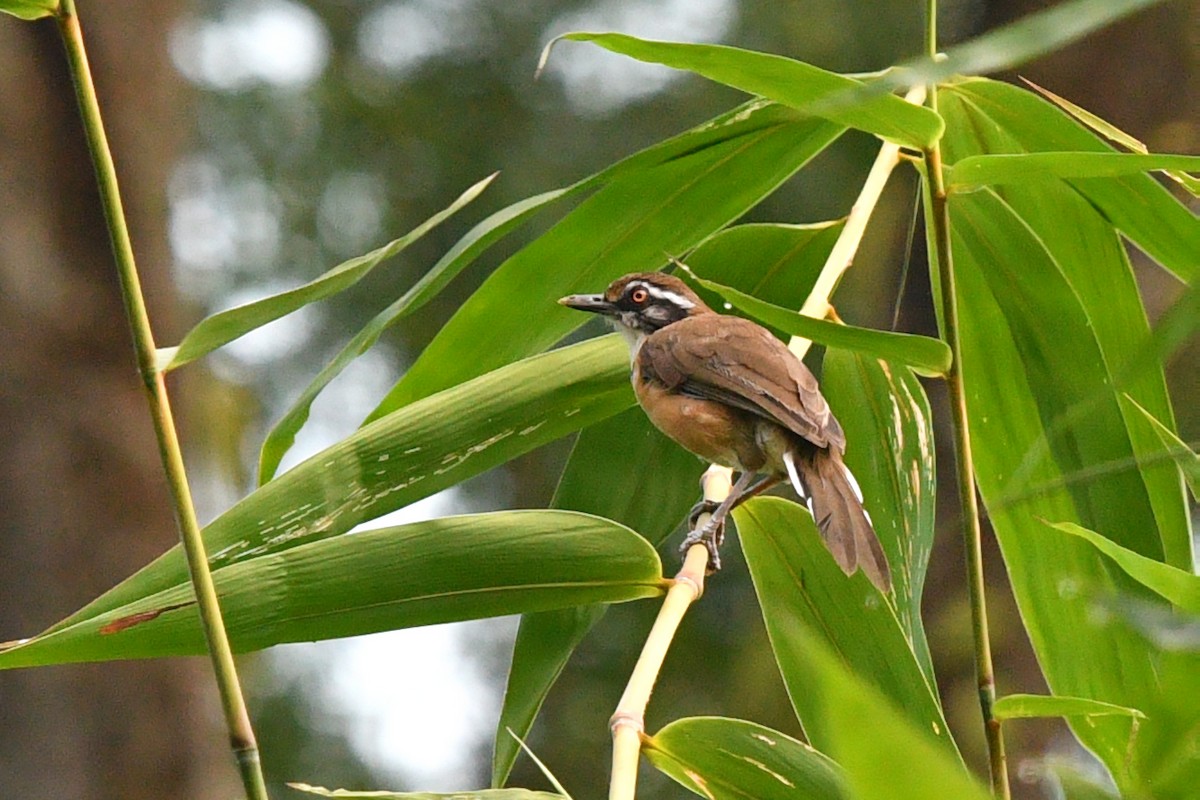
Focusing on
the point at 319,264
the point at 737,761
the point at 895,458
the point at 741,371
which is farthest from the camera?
the point at 319,264

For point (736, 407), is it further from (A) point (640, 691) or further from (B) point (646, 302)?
(A) point (640, 691)

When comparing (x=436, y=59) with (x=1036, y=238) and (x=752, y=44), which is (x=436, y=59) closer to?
(x=752, y=44)

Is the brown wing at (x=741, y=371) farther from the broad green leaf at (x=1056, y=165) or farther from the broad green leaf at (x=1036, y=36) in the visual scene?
the broad green leaf at (x=1036, y=36)

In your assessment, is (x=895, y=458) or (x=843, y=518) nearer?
(x=843, y=518)

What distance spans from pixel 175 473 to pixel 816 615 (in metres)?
1.00

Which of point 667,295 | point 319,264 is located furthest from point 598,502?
point 319,264

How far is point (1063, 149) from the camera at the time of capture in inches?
81.4

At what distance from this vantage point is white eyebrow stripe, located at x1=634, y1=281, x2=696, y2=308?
3285 mm

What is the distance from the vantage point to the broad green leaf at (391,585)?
1633 mm

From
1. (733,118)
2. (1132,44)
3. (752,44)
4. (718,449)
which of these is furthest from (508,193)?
(733,118)

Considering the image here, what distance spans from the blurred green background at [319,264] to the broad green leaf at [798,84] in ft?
16.3

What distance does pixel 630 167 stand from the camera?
1.90 m

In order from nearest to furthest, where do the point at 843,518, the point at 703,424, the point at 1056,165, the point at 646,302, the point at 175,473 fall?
the point at 175,473 → the point at 1056,165 → the point at 843,518 → the point at 703,424 → the point at 646,302

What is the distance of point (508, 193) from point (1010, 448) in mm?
6699
